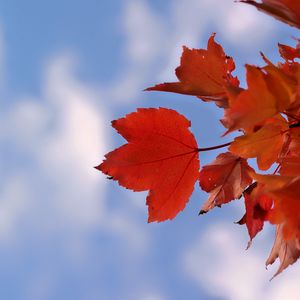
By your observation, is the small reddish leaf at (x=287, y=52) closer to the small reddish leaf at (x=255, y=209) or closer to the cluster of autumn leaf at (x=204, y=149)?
the cluster of autumn leaf at (x=204, y=149)

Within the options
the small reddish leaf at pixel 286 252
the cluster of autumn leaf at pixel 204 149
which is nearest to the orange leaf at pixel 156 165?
the cluster of autumn leaf at pixel 204 149

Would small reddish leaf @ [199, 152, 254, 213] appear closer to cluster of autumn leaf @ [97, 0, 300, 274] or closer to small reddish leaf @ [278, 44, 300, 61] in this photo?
cluster of autumn leaf @ [97, 0, 300, 274]

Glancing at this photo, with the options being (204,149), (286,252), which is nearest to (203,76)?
(204,149)

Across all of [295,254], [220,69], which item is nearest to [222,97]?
[220,69]

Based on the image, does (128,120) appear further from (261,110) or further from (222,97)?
(261,110)

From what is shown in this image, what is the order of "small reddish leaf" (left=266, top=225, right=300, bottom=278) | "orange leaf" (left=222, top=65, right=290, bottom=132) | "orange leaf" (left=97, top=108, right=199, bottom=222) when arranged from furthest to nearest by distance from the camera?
"orange leaf" (left=97, top=108, right=199, bottom=222) < "small reddish leaf" (left=266, top=225, right=300, bottom=278) < "orange leaf" (left=222, top=65, right=290, bottom=132)

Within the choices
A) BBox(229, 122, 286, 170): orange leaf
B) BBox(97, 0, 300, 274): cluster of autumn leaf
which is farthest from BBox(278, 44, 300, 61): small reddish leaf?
BBox(229, 122, 286, 170): orange leaf
